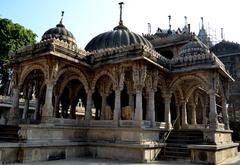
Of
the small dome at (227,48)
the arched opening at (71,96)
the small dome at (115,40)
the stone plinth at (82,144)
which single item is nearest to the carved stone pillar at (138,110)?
the stone plinth at (82,144)

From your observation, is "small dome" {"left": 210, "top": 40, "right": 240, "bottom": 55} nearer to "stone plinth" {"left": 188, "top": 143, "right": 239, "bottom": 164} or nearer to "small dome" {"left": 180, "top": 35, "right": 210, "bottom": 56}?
"small dome" {"left": 180, "top": 35, "right": 210, "bottom": 56}

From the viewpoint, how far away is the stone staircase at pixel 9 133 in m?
14.4

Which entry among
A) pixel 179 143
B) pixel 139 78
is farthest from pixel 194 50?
pixel 179 143

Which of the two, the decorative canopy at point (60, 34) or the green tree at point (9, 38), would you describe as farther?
the green tree at point (9, 38)

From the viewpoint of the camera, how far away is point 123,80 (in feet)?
53.2

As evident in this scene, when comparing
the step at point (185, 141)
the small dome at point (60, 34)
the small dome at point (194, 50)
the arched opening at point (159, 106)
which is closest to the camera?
the step at point (185, 141)

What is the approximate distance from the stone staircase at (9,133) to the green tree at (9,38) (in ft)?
43.0

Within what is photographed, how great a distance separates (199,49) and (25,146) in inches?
551

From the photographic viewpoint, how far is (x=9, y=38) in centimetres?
2861

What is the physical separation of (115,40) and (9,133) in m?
10.7

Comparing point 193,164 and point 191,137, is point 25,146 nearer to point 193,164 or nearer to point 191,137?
point 193,164

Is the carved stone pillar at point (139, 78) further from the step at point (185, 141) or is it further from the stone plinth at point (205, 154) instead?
the stone plinth at point (205, 154)

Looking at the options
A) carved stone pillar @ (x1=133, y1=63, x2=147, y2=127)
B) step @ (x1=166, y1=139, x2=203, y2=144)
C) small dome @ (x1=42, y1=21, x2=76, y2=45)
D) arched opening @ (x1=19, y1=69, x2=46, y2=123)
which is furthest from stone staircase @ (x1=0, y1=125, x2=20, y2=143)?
step @ (x1=166, y1=139, x2=203, y2=144)

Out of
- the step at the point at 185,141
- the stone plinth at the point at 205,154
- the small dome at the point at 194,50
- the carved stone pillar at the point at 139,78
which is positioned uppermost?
the small dome at the point at 194,50
